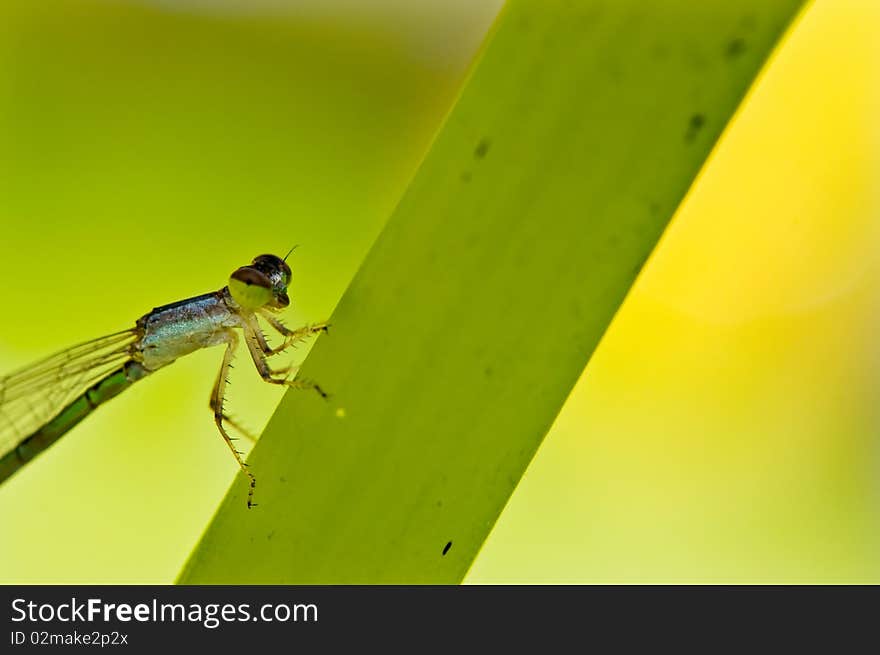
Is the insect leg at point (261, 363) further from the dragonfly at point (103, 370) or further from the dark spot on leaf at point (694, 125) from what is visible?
the dark spot on leaf at point (694, 125)

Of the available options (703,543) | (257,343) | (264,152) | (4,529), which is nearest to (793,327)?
(703,543)

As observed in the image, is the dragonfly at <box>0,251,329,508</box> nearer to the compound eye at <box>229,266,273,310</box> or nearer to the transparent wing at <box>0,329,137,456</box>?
the transparent wing at <box>0,329,137,456</box>

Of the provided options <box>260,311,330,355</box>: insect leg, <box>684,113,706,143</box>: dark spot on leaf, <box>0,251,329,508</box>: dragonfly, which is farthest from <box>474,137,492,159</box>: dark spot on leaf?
<box>0,251,329,508</box>: dragonfly

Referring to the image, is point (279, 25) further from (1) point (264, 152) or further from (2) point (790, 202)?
(2) point (790, 202)

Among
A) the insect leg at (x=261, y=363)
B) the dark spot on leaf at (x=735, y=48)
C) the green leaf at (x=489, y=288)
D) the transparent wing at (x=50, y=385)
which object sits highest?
the dark spot on leaf at (x=735, y=48)

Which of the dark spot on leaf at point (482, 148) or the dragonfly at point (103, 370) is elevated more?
the dark spot on leaf at point (482, 148)

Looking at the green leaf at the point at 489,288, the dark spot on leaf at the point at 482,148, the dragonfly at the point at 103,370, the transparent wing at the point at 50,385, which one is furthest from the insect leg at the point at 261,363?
the dark spot on leaf at the point at 482,148

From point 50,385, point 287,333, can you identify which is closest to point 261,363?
point 287,333
